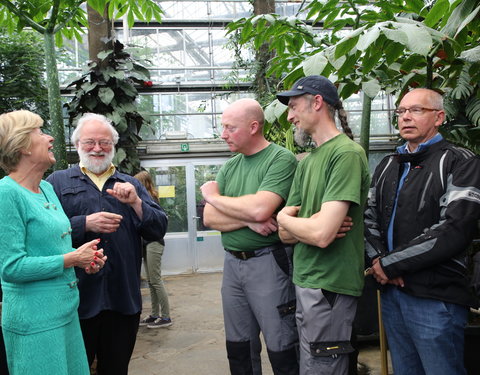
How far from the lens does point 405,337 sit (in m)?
2.19

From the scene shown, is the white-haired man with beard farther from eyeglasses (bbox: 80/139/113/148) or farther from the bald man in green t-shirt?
the bald man in green t-shirt

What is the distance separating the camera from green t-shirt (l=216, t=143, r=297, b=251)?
92.8 inches

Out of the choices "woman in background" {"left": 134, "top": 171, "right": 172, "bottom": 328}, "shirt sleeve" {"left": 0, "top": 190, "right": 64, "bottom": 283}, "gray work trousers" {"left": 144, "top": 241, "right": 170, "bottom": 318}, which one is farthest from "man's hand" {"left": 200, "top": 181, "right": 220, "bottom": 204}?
"gray work trousers" {"left": 144, "top": 241, "right": 170, "bottom": 318}

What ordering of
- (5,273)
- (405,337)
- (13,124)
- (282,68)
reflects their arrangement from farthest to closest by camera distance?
(282,68), (405,337), (13,124), (5,273)

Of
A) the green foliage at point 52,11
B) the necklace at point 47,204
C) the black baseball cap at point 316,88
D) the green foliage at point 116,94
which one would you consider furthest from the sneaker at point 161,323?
the black baseball cap at point 316,88

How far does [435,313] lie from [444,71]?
1336 mm

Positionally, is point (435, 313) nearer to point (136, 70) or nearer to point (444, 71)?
point (444, 71)

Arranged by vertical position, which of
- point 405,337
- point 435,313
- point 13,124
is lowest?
point 405,337

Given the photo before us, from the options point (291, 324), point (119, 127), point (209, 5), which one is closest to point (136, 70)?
point (119, 127)

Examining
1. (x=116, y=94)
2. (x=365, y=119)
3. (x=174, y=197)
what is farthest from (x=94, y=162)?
(x=174, y=197)

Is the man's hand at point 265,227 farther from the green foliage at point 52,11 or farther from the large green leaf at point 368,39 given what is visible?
the green foliage at point 52,11

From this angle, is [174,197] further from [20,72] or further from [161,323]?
[161,323]

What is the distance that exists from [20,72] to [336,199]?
725cm

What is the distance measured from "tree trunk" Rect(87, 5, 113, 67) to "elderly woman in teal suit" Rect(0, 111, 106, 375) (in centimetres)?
466
